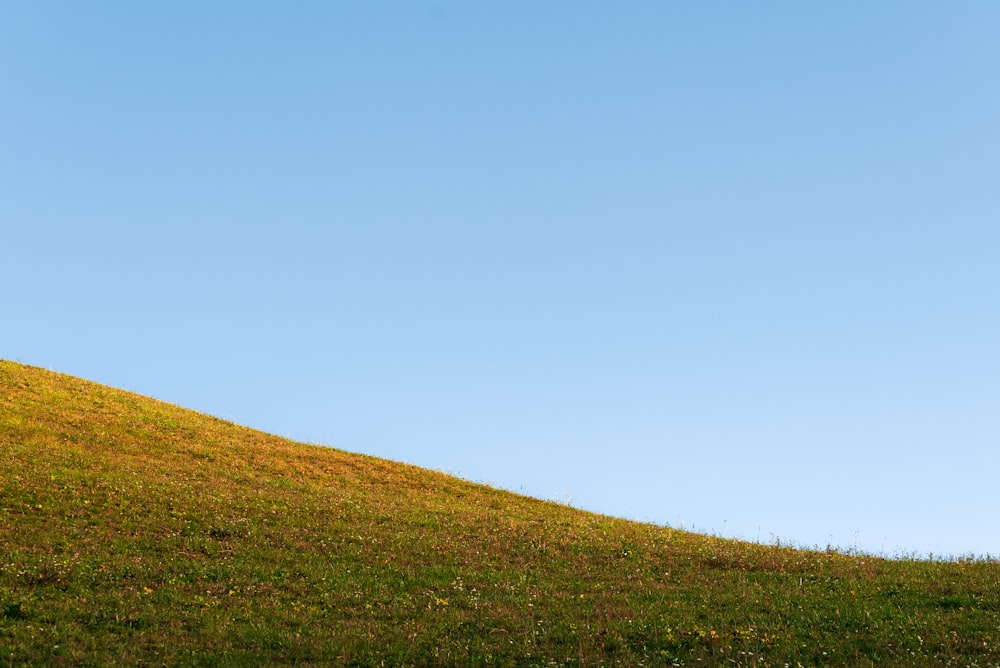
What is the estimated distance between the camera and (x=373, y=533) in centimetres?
3212

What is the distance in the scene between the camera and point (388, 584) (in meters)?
25.3

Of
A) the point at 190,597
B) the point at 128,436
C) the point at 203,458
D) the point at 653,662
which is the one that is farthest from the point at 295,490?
the point at 653,662

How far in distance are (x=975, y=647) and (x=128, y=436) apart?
40.0 metres

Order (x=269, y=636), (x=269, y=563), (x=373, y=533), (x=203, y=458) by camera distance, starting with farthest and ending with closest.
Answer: (x=203, y=458), (x=373, y=533), (x=269, y=563), (x=269, y=636)

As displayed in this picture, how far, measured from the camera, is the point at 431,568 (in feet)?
90.2

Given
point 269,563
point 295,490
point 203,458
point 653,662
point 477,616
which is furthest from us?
point 203,458

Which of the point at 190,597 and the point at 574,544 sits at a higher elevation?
the point at 574,544

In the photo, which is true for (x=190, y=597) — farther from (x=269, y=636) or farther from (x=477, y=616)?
(x=477, y=616)

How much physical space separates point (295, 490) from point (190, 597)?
1712 cm

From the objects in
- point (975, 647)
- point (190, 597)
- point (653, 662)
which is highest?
point (975, 647)

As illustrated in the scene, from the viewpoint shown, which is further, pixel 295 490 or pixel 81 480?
pixel 295 490

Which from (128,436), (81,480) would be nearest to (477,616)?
(81,480)

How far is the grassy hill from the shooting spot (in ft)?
63.3

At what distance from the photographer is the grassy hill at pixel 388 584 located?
19297mm
